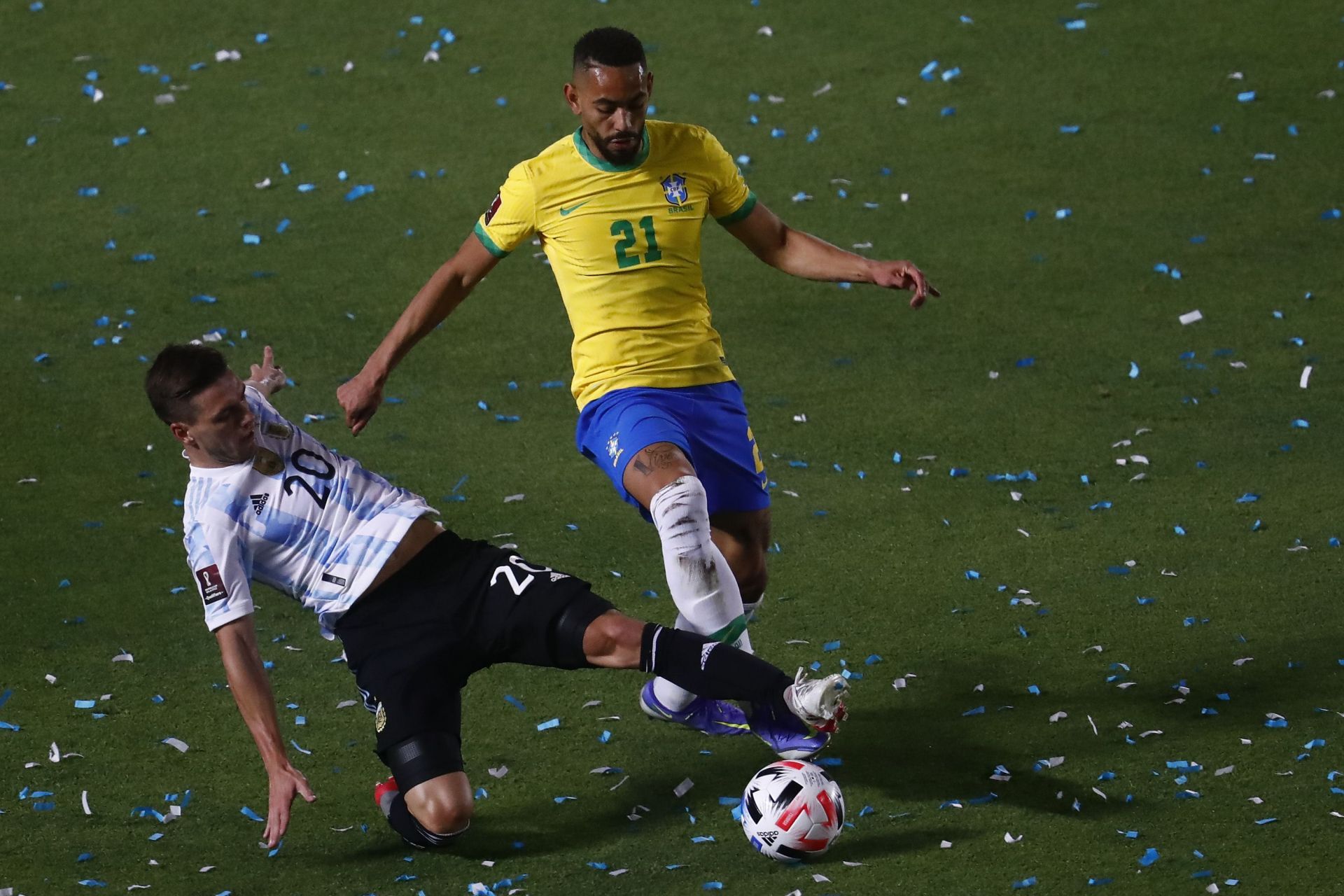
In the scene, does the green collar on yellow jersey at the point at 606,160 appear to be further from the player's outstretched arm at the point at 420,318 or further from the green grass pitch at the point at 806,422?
the green grass pitch at the point at 806,422

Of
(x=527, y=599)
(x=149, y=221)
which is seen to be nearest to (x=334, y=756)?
(x=527, y=599)

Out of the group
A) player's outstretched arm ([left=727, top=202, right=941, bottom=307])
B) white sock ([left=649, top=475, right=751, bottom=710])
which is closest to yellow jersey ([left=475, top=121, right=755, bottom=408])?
player's outstretched arm ([left=727, top=202, right=941, bottom=307])

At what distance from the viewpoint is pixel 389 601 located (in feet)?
15.0

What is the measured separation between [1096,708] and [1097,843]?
2.60ft

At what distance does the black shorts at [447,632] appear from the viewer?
175 inches

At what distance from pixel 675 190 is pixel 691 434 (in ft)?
2.31

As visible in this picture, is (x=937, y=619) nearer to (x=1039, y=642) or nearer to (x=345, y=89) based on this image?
(x=1039, y=642)

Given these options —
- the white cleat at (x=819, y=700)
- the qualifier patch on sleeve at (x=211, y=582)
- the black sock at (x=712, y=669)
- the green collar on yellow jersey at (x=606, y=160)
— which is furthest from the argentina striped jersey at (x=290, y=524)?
the white cleat at (x=819, y=700)

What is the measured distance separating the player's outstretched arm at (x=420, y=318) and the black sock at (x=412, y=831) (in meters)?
1.03

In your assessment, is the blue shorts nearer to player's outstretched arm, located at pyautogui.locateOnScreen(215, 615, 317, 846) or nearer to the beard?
the beard

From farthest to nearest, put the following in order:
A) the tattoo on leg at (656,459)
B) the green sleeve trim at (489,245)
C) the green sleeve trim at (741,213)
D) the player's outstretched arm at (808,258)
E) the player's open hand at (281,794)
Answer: the green sleeve trim at (741,213)
the green sleeve trim at (489,245)
the player's outstretched arm at (808,258)
the tattoo on leg at (656,459)
the player's open hand at (281,794)

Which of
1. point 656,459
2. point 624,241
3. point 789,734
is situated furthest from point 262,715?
point 624,241

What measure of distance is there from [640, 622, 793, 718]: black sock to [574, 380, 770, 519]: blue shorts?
1.52ft

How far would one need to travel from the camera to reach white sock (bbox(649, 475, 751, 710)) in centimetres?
448
